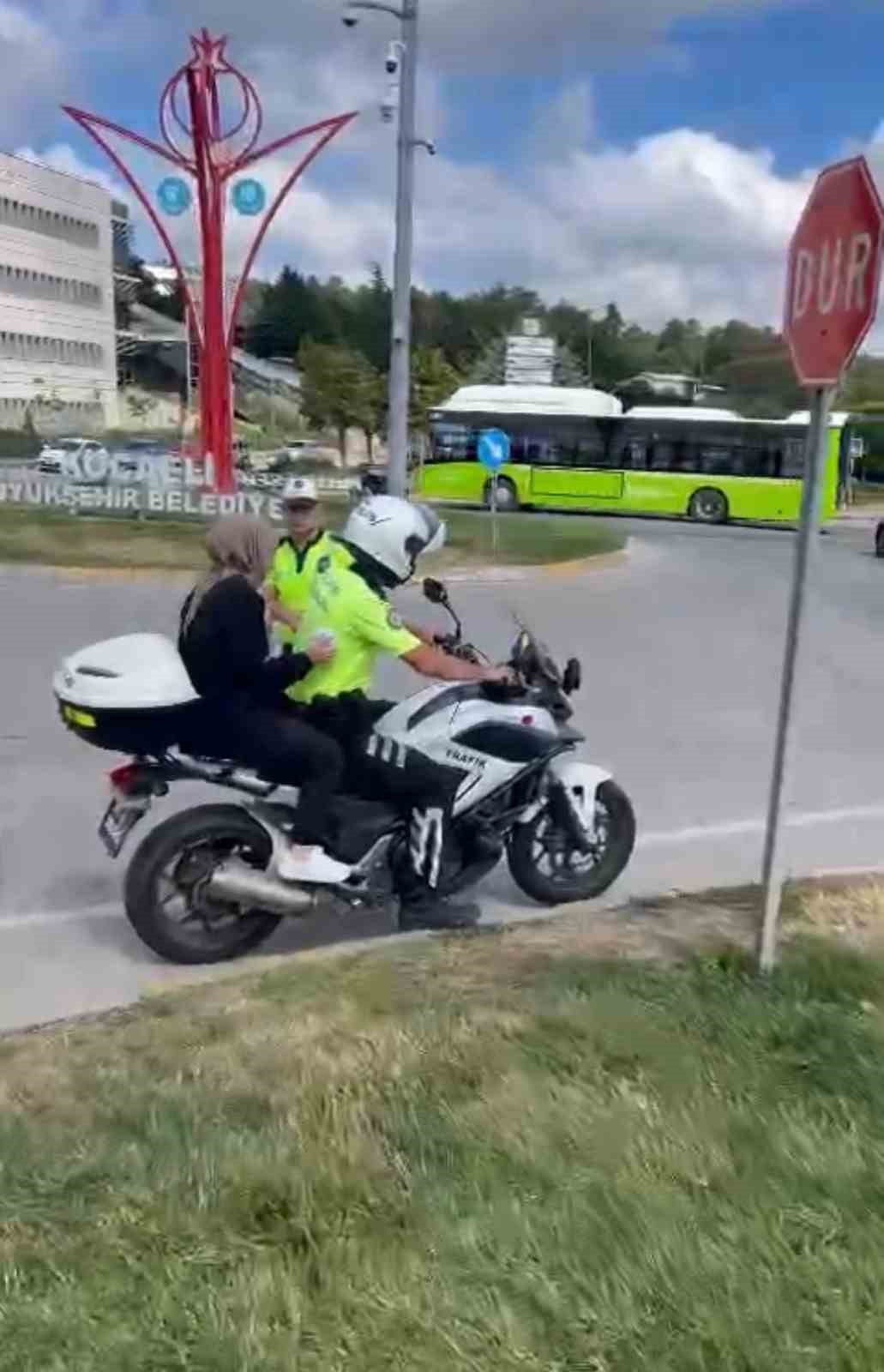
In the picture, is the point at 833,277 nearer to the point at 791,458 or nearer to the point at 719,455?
the point at 791,458

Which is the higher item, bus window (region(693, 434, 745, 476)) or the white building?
the white building

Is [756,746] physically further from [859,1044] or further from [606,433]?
[606,433]

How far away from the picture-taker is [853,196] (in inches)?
154

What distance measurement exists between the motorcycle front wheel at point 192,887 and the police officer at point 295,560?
2.38 feet

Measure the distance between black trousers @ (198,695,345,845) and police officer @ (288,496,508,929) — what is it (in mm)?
149

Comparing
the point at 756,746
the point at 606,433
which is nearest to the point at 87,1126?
the point at 756,746

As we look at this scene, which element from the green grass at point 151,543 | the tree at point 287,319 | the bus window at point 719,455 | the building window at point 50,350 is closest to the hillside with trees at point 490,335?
the tree at point 287,319

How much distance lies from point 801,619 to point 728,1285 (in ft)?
7.07

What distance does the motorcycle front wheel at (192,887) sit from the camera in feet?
15.4

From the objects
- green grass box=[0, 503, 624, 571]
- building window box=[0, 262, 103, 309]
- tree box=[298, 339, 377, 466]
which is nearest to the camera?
green grass box=[0, 503, 624, 571]

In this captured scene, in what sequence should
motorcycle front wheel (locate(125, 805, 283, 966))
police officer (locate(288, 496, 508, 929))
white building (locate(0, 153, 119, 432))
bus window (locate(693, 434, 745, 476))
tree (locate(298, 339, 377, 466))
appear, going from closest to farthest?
motorcycle front wheel (locate(125, 805, 283, 966))
police officer (locate(288, 496, 508, 929))
bus window (locate(693, 434, 745, 476))
tree (locate(298, 339, 377, 466))
white building (locate(0, 153, 119, 432))

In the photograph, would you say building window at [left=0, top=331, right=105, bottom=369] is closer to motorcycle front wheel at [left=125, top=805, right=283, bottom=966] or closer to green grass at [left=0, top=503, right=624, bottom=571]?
green grass at [left=0, top=503, right=624, bottom=571]

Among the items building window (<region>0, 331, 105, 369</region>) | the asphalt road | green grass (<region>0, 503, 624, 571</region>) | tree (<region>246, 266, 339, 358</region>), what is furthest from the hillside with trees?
the asphalt road

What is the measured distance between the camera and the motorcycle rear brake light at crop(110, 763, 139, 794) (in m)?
4.76
